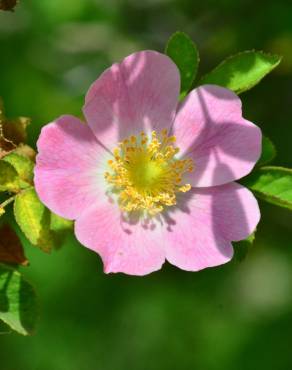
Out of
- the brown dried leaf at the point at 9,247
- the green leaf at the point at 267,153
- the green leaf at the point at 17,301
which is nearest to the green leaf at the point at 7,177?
the brown dried leaf at the point at 9,247

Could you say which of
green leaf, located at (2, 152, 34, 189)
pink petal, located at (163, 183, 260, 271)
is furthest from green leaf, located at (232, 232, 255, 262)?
green leaf, located at (2, 152, 34, 189)

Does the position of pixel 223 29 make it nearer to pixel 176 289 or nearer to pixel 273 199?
pixel 176 289

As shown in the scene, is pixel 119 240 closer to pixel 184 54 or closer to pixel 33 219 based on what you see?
pixel 33 219

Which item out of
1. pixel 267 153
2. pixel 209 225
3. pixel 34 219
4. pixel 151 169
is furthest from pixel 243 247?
pixel 34 219

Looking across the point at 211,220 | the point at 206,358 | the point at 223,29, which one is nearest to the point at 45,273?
the point at 206,358

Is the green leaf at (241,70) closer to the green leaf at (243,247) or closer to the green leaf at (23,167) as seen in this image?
the green leaf at (243,247)

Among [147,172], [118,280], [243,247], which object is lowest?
[118,280]
